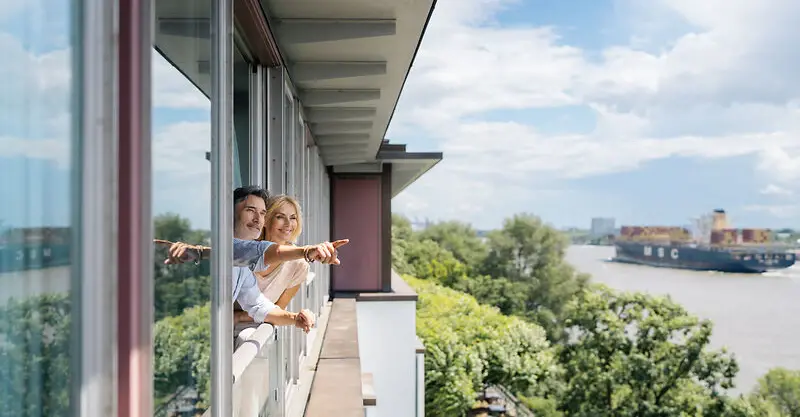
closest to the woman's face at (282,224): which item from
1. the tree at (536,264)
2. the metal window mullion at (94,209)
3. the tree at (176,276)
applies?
the tree at (176,276)

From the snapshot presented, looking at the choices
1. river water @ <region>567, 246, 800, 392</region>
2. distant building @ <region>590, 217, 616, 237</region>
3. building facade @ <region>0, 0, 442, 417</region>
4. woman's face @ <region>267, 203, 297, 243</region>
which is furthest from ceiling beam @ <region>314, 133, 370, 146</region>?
distant building @ <region>590, 217, 616, 237</region>

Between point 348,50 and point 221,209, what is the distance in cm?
220

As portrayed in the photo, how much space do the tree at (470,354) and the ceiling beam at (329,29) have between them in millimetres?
18061

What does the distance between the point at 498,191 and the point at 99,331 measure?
6841 centimetres

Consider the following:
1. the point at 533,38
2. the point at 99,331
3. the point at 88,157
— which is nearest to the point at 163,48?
the point at 88,157

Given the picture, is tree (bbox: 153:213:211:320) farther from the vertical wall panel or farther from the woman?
the vertical wall panel

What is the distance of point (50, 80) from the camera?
91 cm

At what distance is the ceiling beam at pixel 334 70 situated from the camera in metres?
4.20

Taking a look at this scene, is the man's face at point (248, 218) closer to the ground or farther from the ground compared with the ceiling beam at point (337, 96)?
closer to the ground

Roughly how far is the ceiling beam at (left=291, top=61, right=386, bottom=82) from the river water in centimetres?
3816

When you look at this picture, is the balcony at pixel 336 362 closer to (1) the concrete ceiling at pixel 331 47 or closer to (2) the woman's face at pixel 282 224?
(2) the woman's face at pixel 282 224

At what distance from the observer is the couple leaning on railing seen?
6.19 ft

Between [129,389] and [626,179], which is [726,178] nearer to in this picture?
[626,179]

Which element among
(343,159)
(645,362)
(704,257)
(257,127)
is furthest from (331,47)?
(704,257)
